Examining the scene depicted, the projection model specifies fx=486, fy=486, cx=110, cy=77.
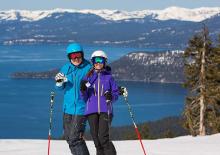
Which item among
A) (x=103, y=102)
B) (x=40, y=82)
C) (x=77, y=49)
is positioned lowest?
(x=40, y=82)

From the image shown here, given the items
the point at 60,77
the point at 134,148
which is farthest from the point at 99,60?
the point at 134,148

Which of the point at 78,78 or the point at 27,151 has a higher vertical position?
the point at 78,78

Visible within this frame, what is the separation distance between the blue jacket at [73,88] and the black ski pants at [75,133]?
0.07m

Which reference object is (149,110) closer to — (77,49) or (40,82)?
(40,82)

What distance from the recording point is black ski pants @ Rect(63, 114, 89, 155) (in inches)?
233

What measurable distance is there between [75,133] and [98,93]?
0.57 metres

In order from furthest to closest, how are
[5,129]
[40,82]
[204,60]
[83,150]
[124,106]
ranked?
[40,82] < [124,106] < [5,129] < [204,60] < [83,150]

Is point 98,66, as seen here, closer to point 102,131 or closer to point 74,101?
point 74,101

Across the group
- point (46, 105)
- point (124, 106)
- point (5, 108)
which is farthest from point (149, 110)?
point (5, 108)

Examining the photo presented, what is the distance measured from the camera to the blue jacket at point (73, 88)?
598 centimetres

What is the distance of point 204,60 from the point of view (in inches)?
982

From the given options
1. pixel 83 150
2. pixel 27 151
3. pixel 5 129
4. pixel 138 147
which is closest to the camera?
pixel 83 150

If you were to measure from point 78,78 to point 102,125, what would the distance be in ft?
2.14

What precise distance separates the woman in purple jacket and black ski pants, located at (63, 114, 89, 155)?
145mm
